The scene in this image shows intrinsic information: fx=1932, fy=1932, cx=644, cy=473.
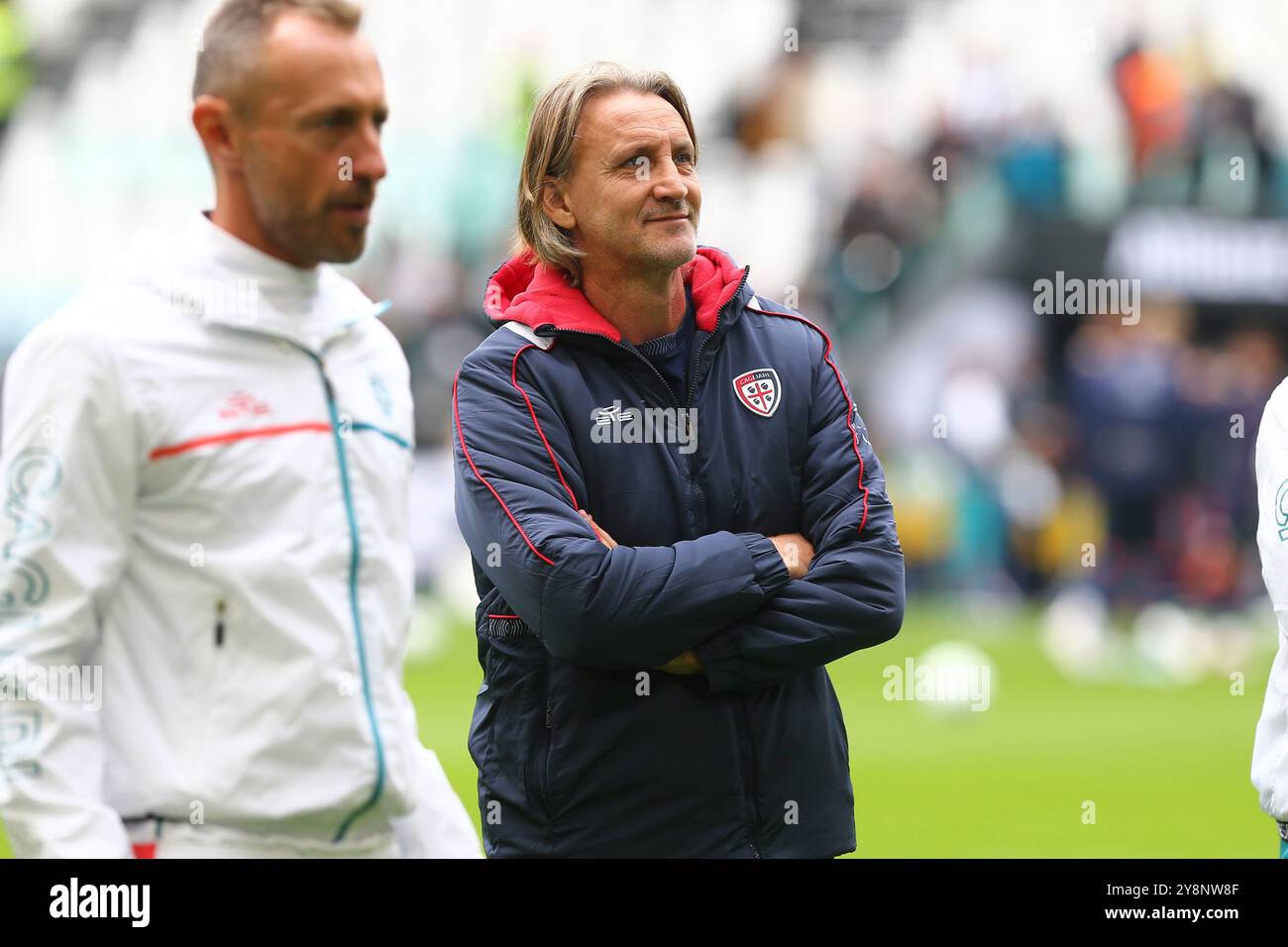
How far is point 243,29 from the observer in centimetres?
274

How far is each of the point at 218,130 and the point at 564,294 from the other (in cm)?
117

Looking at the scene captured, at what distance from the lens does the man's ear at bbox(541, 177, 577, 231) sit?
12.8ft

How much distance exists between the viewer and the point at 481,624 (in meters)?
3.80

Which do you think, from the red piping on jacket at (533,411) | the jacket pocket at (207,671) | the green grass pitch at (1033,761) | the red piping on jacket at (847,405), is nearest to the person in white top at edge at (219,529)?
the jacket pocket at (207,671)

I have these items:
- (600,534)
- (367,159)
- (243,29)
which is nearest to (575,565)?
(600,534)

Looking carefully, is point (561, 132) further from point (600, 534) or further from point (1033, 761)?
point (1033, 761)

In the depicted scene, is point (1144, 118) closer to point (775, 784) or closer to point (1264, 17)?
point (1264, 17)

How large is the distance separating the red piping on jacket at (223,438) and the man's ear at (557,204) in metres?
1.21

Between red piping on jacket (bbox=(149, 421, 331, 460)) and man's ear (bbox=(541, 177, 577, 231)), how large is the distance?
121 centimetres

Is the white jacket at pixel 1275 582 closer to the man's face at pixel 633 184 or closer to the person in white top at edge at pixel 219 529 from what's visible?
the man's face at pixel 633 184

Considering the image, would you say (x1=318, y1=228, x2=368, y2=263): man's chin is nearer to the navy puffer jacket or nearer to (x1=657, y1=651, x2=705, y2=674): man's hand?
the navy puffer jacket

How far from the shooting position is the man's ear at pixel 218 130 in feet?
9.07

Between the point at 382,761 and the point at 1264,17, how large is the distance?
73.4ft

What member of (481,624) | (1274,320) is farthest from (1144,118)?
(481,624)
